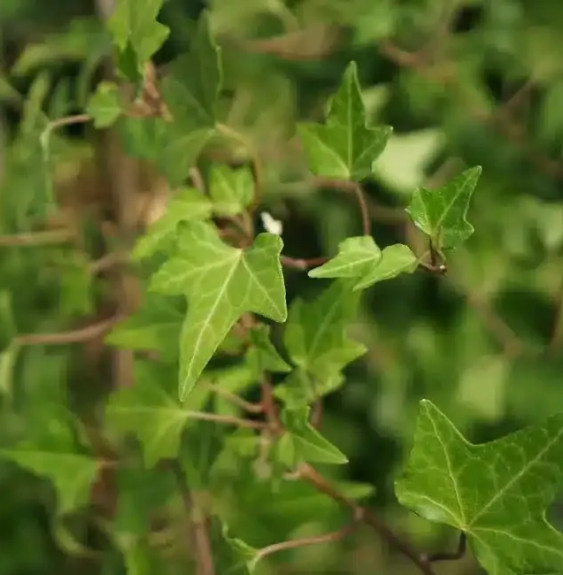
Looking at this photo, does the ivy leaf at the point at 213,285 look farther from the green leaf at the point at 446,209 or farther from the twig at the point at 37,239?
the twig at the point at 37,239

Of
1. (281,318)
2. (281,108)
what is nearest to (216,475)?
(281,318)

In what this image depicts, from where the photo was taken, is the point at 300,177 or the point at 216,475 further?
the point at 300,177

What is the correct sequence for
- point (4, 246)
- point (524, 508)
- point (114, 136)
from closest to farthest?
1. point (524, 508)
2. point (4, 246)
3. point (114, 136)

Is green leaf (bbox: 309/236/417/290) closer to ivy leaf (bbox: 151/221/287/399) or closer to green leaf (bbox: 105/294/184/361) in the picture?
ivy leaf (bbox: 151/221/287/399)

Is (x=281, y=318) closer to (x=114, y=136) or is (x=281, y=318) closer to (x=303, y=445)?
(x=303, y=445)

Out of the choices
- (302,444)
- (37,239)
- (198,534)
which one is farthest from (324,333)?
(37,239)

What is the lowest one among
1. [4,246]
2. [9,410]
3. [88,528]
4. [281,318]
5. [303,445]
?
[88,528]

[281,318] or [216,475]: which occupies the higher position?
[281,318]

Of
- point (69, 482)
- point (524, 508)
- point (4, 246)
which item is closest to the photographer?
point (524, 508)
